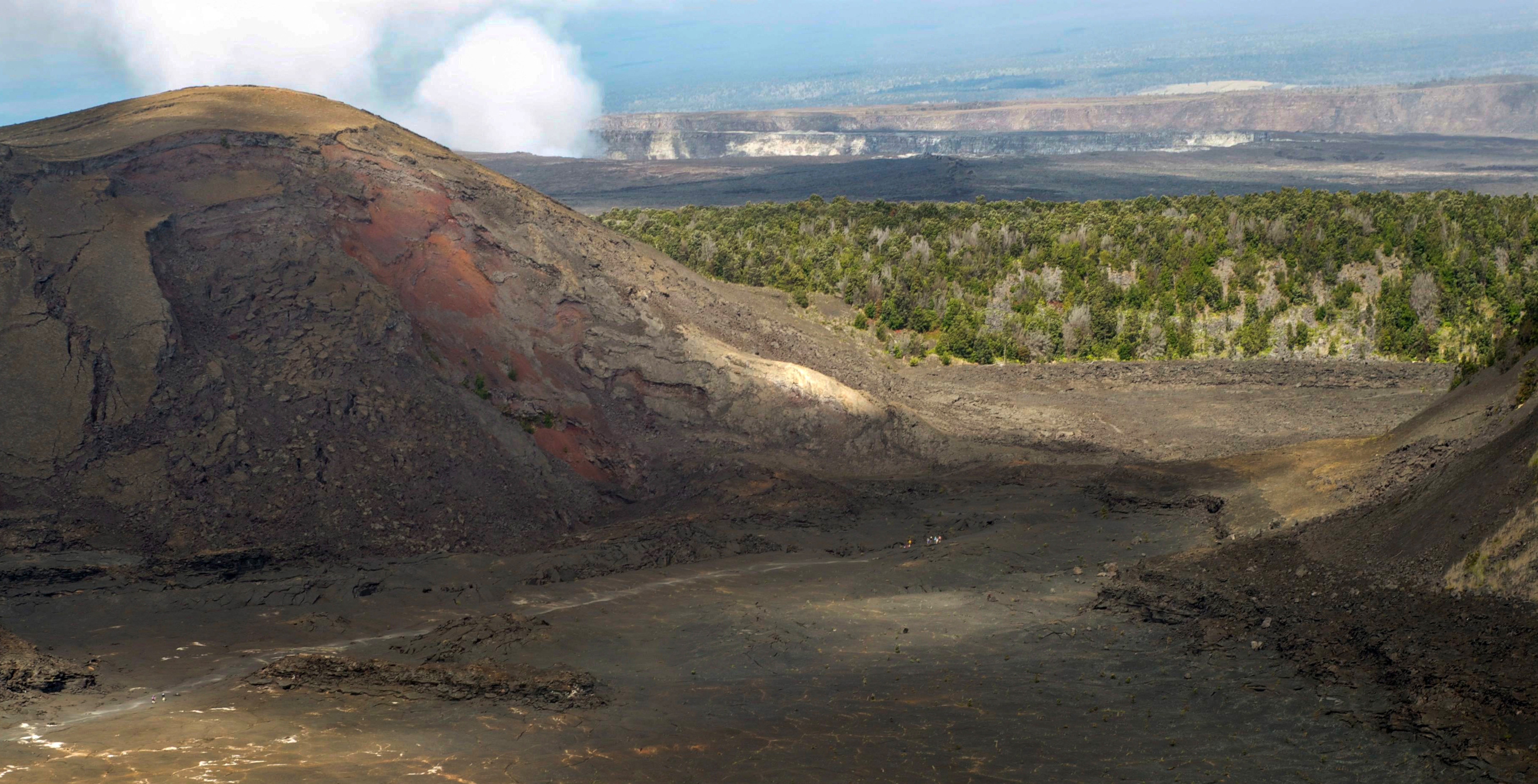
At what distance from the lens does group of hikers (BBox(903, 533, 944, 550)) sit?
20.1 meters

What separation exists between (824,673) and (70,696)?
28.4ft

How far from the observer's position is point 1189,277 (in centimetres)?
3841

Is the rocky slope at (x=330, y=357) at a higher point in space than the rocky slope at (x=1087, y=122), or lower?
lower

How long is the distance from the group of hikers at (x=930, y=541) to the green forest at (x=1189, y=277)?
16225 mm

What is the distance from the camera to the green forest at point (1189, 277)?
36.0 metres

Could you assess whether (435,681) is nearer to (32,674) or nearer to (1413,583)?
(32,674)

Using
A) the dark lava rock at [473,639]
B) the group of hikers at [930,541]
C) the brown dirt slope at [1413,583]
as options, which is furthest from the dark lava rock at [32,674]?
the brown dirt slope at [1413,583]

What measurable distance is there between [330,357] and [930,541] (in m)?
11.8

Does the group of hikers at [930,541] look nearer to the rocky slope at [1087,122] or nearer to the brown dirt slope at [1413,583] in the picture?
the brown dirt slope at [1413,583]

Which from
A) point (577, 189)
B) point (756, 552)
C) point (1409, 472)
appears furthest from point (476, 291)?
point (577, 189)

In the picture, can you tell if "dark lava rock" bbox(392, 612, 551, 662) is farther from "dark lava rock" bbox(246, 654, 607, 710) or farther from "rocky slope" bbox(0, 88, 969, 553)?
"rocky slope" bbox(0, 88, 969, 553)

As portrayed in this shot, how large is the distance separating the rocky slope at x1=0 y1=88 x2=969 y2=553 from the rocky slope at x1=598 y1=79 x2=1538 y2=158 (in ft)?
311

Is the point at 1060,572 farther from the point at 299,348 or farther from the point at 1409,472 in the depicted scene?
the point at 299,348

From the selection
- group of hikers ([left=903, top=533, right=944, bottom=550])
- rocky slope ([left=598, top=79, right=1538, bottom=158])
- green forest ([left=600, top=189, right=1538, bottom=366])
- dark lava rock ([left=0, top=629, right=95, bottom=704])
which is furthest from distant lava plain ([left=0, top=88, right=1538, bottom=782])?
rocky slope ([left=598, top=79, right=1538, bottom=158])
